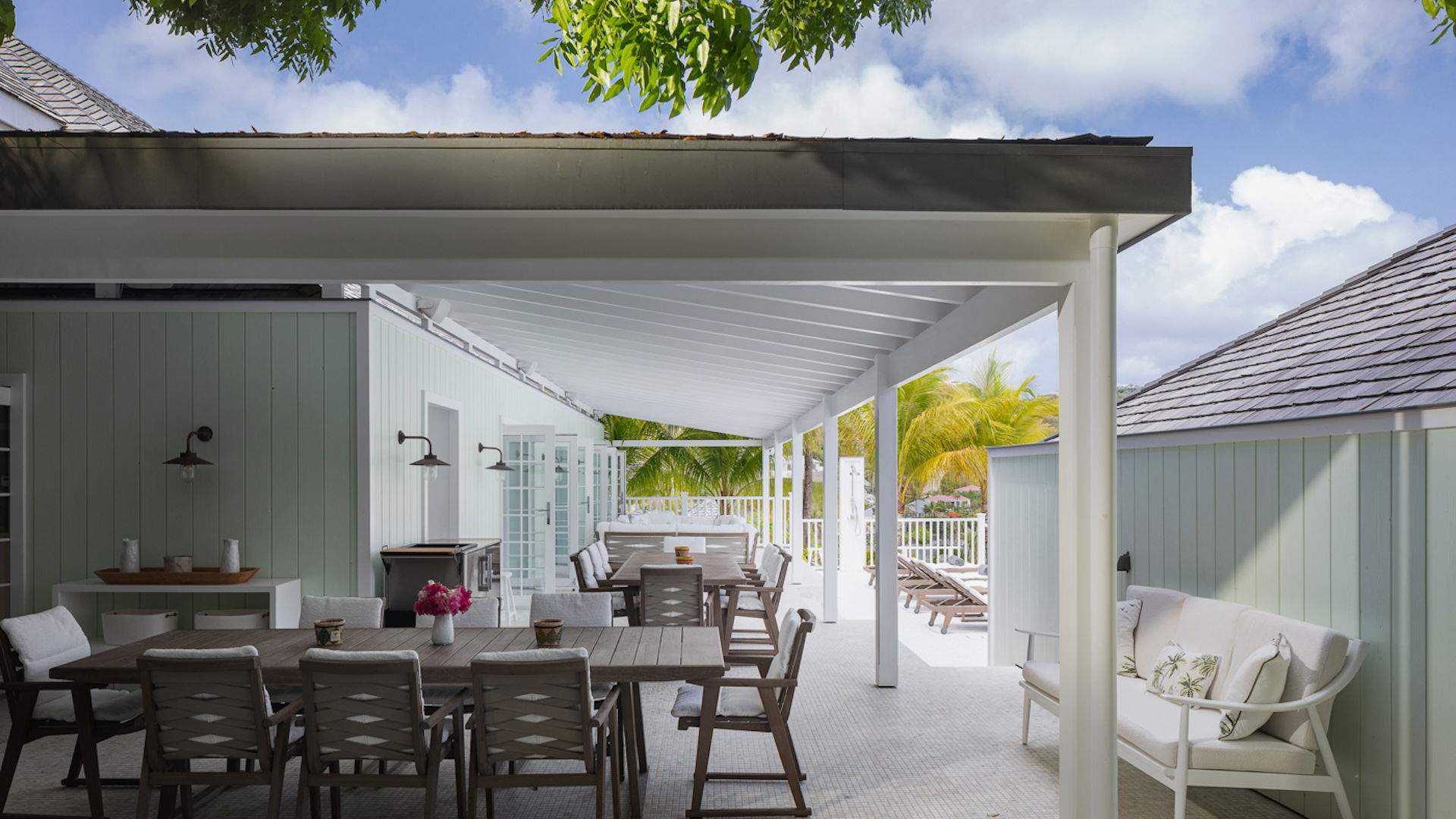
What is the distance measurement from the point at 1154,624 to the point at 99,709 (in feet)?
17.4

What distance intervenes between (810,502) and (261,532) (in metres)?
22.8

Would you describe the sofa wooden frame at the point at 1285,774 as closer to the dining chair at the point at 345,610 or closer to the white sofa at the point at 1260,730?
the white sofa at the point at 1260,730

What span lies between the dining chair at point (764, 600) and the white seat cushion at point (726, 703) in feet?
8.02

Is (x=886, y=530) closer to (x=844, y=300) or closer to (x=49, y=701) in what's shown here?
(x=844, y=300)

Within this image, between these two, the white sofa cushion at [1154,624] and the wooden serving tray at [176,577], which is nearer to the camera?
the white sofa cushion at [1154,624]

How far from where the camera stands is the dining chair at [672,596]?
22.5 ft

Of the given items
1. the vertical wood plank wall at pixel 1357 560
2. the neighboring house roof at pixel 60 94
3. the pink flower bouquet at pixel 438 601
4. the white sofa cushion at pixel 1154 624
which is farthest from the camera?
the neighboring house roof at pixel 60 94

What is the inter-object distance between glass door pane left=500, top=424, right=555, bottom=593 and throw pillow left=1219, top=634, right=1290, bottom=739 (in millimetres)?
7456

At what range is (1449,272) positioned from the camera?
16.0 feet

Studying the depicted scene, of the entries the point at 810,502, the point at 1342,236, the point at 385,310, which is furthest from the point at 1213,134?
the point at 385,310

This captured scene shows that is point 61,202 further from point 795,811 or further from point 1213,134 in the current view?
point 1213,134

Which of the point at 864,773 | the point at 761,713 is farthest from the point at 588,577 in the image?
the point at 761,713

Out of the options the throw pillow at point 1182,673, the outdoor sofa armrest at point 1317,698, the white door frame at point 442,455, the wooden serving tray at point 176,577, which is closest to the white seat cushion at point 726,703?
the outdoor sofa armrest at point 1317,698

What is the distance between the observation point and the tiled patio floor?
4469 millimetres
